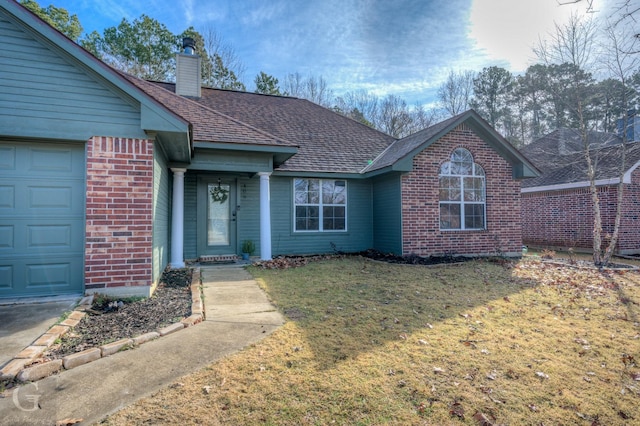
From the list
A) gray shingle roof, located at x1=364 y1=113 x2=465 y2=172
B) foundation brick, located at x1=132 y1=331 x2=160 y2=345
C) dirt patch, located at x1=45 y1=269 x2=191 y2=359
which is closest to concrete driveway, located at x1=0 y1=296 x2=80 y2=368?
dirt patch, located at x1=45 y1=269 x2=191 y2=359

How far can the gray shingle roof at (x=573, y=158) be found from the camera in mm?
12367

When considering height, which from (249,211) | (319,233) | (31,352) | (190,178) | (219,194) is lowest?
→ (31,352)

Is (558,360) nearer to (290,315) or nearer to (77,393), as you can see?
(290,315)

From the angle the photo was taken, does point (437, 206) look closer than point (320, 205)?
Yes

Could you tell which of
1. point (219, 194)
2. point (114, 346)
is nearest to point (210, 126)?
point (219, 194)

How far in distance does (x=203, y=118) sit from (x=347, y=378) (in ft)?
23.8

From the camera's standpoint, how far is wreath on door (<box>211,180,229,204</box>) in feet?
31.9

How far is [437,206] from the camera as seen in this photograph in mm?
10078

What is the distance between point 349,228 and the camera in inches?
436

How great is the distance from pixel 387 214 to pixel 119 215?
7.38 metres

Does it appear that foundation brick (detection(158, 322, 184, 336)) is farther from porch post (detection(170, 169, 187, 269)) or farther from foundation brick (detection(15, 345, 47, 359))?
porch post (detection(170, 169, 187, 269))

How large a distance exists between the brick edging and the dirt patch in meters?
0.09

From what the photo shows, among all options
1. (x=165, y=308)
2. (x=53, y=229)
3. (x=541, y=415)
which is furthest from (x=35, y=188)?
(x=541, y=415)

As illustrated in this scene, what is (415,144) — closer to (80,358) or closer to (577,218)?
(577,218)
